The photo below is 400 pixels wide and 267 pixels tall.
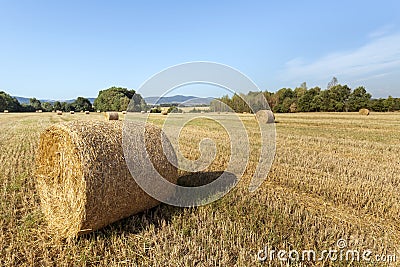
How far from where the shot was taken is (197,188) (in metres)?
5.32

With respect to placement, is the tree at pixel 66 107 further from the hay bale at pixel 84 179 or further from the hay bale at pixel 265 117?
the hay bale at pixel 84 179

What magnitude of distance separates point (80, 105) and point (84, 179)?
80.0 m

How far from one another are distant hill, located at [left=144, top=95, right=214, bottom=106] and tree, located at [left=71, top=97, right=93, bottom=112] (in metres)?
74.4

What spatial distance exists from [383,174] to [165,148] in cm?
550

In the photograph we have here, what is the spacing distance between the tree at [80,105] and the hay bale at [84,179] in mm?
74857

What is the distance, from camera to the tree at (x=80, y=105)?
72850 mm

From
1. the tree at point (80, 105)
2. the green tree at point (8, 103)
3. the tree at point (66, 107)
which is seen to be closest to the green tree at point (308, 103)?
the tree at point (80, 105)

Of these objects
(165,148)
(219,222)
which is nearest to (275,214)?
(219,222)

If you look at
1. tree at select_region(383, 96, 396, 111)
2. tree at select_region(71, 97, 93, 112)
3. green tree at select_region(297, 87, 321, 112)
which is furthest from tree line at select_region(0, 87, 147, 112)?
tree at select_region(383, 96, 396, 111)

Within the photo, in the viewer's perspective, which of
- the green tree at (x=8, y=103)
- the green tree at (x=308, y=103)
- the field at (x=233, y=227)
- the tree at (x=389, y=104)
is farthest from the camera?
the green tree at (x=8, y=103)

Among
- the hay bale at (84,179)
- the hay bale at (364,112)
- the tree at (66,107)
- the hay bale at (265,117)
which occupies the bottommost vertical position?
the hay bale at (84,179)

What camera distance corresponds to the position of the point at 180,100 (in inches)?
190

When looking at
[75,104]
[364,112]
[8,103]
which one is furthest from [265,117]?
[75,104]

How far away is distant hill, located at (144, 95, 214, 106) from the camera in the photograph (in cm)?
456
